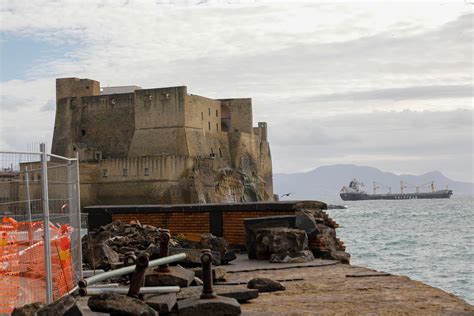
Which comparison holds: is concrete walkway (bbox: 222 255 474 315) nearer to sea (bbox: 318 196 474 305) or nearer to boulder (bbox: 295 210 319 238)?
boulder (bbox: 295 210 319 238)

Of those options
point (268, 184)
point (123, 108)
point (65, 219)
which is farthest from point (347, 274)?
point (268, 184)

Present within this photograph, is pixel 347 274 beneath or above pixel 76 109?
beneath

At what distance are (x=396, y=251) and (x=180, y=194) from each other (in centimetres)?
2698

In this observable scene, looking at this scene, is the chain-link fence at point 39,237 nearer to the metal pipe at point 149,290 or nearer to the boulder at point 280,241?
the metal pipe at point 149,290

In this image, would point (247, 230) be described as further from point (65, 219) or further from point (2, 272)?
point (2, 272)

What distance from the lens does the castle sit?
60.9 metres

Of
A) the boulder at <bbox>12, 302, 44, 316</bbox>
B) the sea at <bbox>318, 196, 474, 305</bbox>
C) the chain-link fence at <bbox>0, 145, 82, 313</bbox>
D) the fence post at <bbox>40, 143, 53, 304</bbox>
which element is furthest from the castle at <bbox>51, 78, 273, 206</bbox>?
the boulder at <bbox>12, 302, 44, 316</bbox>

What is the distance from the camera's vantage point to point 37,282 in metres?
8.19

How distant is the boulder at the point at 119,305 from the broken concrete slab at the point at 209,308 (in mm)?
434

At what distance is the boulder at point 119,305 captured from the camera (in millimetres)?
6180

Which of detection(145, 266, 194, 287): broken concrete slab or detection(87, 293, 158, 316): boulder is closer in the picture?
detection(87, 293, 158, 316): boulder

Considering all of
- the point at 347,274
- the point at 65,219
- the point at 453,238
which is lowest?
the point at 453,238

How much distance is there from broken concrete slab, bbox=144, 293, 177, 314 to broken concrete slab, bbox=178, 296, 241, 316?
0.36ft

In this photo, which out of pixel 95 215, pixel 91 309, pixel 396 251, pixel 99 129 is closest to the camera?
pixel 91 309
